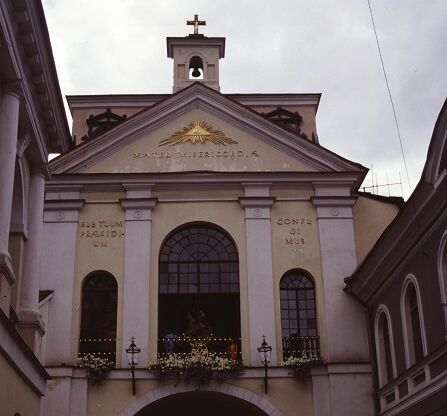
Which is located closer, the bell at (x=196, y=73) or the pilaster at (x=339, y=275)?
the pilaster at (x=339, y=275)

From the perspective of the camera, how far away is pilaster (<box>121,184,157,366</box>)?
22234mm

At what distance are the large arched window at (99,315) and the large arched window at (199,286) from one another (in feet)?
4.38

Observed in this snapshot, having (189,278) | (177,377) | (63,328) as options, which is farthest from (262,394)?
(63,328)

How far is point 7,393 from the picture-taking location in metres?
13.0

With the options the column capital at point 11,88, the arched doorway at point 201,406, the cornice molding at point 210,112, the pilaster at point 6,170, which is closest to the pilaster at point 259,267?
the arched doorway at point 201,406

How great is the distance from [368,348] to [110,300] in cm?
711

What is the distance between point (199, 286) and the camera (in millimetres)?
23422

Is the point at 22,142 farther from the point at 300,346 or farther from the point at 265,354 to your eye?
the point at 300,346

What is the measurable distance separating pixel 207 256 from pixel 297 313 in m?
3.03

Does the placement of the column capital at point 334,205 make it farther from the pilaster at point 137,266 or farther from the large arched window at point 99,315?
the large arched window at point 99,315

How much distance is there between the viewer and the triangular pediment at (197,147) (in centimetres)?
2450

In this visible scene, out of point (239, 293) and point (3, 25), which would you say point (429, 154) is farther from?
point (239, 293)

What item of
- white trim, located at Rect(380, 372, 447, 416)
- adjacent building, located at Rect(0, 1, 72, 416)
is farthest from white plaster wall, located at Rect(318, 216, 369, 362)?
adjacent building, located at Rect(0, 1, 72, 416)

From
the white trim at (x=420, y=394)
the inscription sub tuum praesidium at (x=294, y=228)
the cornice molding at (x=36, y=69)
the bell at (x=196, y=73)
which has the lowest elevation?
the white trim at (x=420, y=394)
